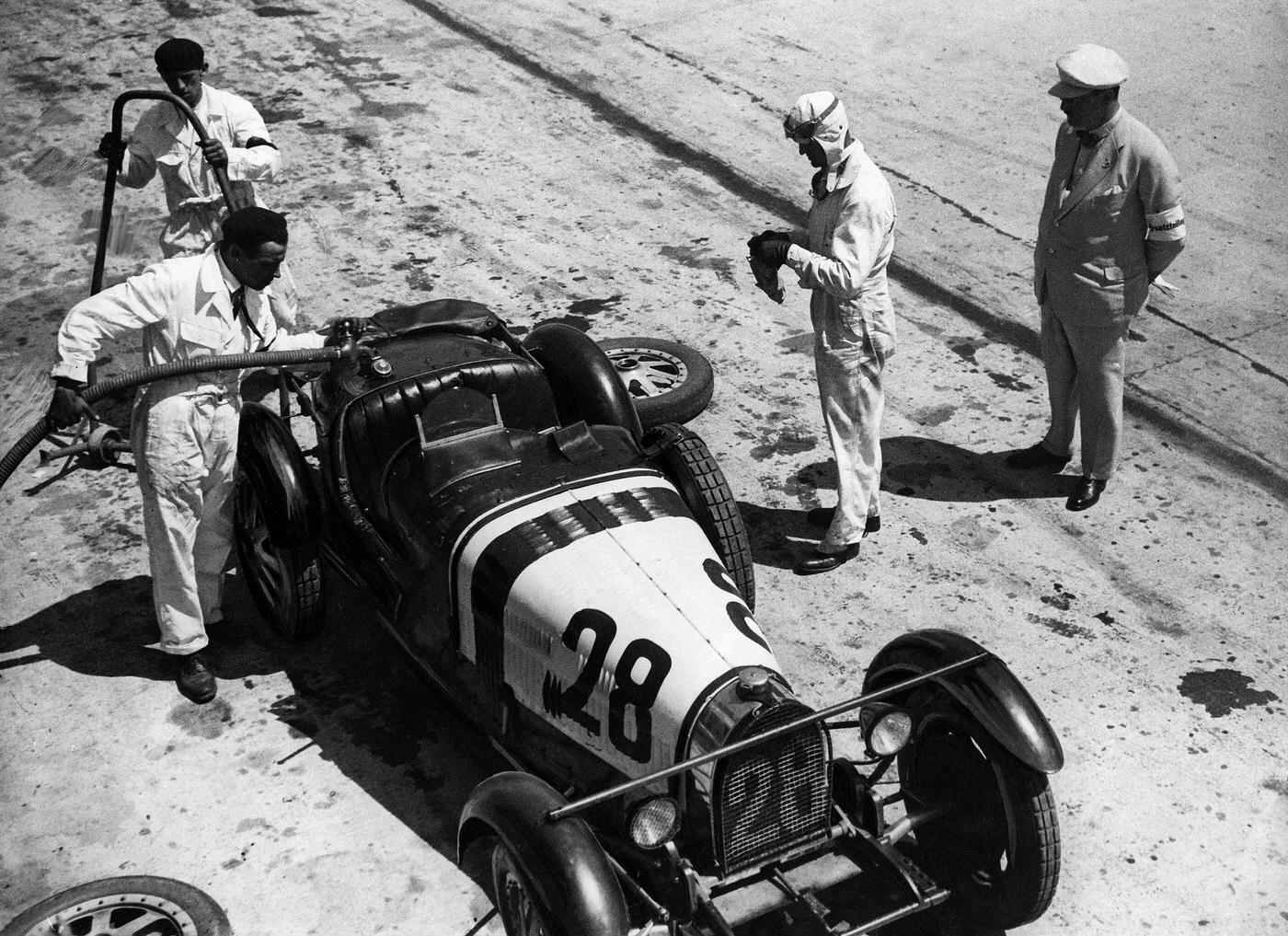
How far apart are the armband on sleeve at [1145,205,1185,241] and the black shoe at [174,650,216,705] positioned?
4.92 m

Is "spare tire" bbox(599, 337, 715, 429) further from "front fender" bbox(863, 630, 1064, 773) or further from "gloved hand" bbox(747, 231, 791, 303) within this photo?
"front fender" bbox(863, 630, 1064, 773)

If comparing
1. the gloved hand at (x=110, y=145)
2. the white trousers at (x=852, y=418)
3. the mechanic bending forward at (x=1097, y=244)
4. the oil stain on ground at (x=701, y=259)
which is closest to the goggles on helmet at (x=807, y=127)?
the white trousers at (x=852, y=418)

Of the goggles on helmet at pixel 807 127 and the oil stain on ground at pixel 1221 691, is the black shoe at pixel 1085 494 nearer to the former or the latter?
the oil stain on ground at pixel 1221 691

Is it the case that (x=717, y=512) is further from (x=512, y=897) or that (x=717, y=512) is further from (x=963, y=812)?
(x=512, y=897)

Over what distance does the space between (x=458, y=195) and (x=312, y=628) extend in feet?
16.6

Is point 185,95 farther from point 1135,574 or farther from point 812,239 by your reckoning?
point 1135,574

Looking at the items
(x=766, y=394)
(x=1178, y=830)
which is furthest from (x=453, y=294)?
(x=1178, y=830)

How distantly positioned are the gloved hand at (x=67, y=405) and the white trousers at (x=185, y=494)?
1.29 feet

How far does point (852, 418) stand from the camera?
6758 millimetres

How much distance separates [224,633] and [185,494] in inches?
34.2

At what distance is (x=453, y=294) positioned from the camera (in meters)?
9.18

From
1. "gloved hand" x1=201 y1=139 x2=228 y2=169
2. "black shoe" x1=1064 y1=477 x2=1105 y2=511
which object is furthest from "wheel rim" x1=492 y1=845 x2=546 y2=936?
"gloved hand" x1=201 y1=139 x2=228 y2=169

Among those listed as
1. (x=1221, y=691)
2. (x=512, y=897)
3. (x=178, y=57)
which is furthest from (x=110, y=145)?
(x=1221, y=691)

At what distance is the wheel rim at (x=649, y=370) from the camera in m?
7.89
